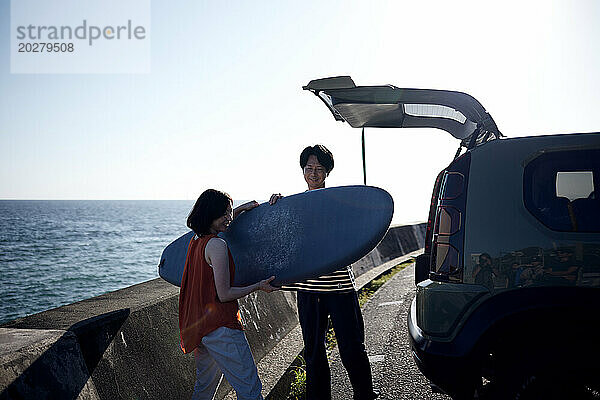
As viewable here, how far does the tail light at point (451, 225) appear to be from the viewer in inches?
114

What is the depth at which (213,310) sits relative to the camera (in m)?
2.86

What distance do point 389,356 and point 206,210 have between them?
10.00 feet

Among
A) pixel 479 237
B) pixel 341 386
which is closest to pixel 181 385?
pixel 341 386

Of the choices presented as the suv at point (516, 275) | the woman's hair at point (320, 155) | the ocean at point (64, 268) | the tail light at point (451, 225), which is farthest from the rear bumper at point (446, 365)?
the ocean at point (64, 268)

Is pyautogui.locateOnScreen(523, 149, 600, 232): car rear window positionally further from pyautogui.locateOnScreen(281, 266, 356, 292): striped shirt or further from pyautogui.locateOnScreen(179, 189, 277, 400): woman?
pyautogui.locateOnScreen(179, 189, 277, 400): woman

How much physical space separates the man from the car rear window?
50.6 inches

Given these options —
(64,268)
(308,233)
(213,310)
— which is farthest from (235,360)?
(64,268)

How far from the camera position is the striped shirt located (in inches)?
135

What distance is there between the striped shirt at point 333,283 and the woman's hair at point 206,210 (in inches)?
35.3

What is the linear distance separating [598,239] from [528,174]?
490 millimetres

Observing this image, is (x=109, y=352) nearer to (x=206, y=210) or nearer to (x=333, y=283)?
(x=206, y=210)

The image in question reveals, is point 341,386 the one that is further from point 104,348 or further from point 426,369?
point 104,348

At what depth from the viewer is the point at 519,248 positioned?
2.78m

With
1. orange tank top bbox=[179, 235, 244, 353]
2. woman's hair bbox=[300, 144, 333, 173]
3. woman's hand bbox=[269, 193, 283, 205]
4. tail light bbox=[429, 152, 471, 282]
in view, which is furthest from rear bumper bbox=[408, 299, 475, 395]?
woman's hand bbox=[269, 193, 283, 205]
